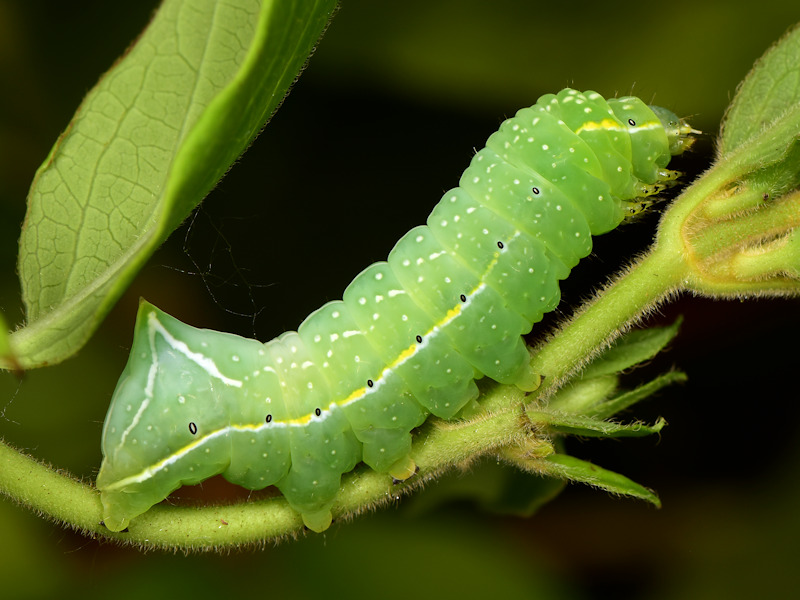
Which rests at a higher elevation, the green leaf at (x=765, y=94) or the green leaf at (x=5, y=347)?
the green leaf at (x=765, y=94)

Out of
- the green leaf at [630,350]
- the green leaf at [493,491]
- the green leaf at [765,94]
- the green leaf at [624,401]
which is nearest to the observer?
the green leaf at [624,401]

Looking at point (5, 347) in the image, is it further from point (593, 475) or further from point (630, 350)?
point (630, 350)

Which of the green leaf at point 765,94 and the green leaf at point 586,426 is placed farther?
the green leaf at point 765,94

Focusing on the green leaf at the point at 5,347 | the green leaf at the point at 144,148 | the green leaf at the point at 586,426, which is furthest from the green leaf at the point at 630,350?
the green leaf at the point at 5,347

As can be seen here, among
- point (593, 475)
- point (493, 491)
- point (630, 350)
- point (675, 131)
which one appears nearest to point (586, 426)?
point (593, 475)

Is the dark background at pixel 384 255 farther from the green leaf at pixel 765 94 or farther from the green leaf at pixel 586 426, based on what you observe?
the green leaf at pixel 586 426

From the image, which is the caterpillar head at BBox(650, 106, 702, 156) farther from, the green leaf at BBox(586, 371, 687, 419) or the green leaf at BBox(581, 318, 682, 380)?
the green leaf at BBox(586, 371, 687, 419)

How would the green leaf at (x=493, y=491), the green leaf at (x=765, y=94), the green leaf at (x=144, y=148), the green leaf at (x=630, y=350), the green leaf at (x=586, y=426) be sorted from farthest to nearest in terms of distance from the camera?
the green leaf at (x=493, y=491)
the green leaf at (x=765, y=94)
the green leaf at (x=630, y=350)
the green leaf at (x=586, y=426)
the green leaf at (x=144, y=148)
